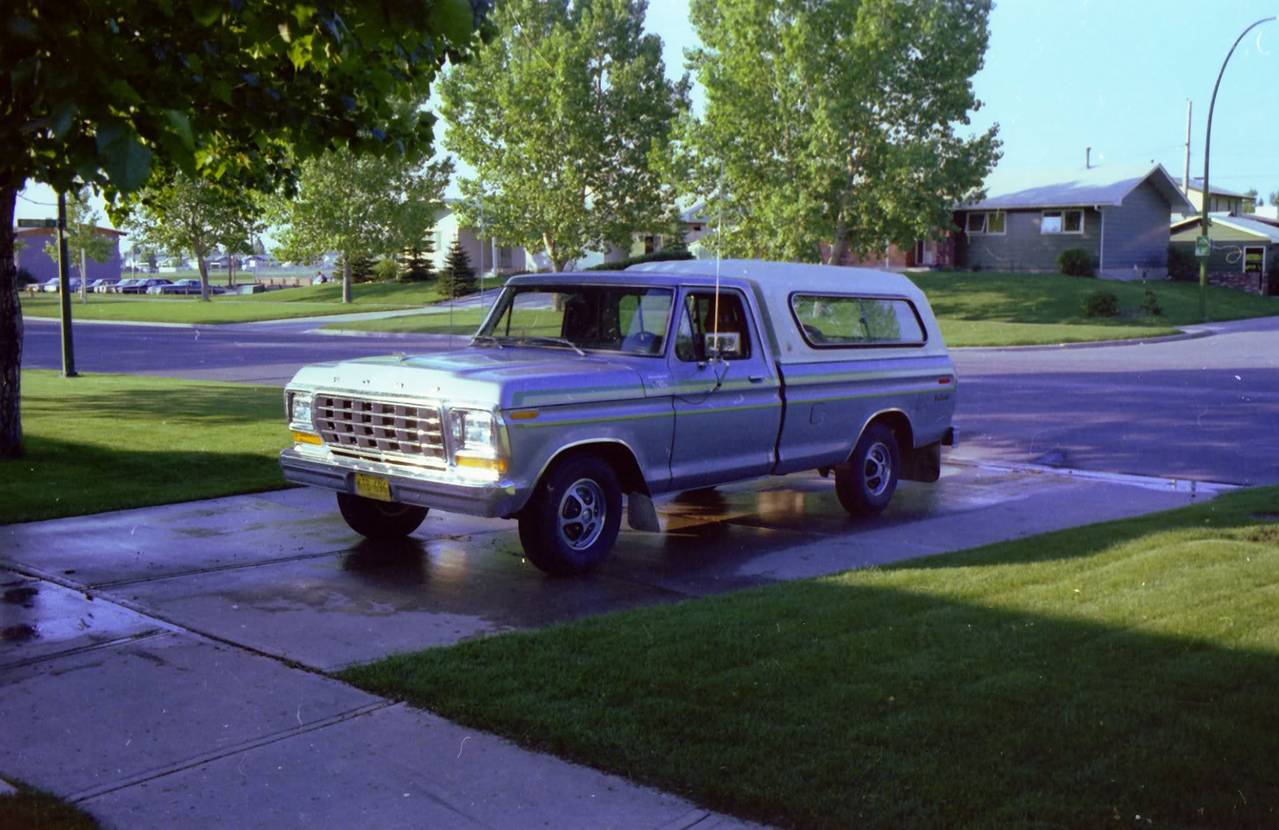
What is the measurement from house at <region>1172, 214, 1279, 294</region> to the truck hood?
173 feet

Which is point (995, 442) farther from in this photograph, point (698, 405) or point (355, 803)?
point (355, 803)

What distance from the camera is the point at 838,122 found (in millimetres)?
38969

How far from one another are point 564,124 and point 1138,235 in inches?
1056

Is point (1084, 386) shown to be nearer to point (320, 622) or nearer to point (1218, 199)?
point (320, 622)

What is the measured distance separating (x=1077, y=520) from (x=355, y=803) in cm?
723

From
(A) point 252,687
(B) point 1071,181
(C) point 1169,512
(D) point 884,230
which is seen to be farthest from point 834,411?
(B) point 1071,181

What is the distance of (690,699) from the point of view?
5477 mm

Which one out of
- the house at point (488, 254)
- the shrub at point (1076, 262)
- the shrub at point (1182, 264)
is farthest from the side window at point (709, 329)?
the shrub at point (1182, 264)

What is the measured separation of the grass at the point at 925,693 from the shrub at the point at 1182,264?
54.1 meters

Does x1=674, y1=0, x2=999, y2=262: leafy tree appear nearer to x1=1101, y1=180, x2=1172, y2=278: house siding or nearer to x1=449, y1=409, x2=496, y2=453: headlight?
x1=1101, y1=180, x2=1172, y2=278: house siding

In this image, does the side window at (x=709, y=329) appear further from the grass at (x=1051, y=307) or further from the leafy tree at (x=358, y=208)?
the leafy tree at (x=358, y=208)

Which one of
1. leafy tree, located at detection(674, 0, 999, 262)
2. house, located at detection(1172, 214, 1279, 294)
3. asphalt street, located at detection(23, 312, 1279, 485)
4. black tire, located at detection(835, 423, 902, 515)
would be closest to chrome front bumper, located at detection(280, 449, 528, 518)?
black tire, located at detection(835, 423, 902, 515)

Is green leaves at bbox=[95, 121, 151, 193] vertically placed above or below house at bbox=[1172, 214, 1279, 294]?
below

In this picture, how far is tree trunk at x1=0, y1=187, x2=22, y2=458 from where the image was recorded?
1195cm
